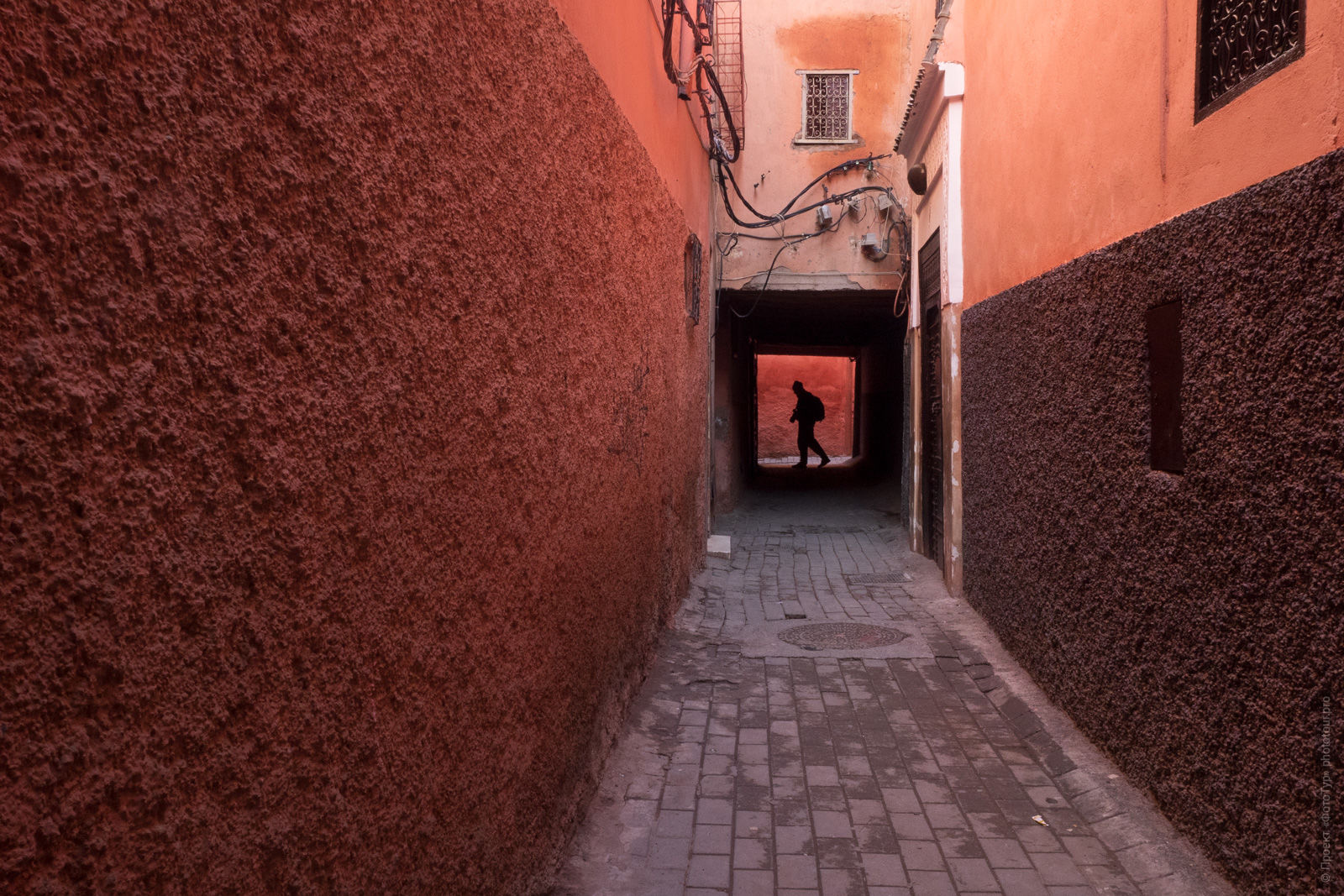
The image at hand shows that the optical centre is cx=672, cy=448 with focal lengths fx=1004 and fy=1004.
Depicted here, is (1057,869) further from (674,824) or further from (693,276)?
(693,276)

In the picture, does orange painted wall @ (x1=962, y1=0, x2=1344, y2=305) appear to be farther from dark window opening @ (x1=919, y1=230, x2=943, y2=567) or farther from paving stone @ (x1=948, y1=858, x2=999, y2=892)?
paving stone @ (x1=948, y1=858, x2=999, y2=892)

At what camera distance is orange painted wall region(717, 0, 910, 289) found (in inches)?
470

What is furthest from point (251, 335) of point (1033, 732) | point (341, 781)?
point (1033, 732)

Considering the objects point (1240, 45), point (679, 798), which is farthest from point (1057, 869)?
point (1240, 45)

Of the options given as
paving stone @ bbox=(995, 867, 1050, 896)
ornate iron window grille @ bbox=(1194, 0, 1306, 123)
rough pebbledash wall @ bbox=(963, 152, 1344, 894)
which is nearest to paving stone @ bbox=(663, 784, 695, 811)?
paving stone @ bbox=(995, 867, 1050, 896)

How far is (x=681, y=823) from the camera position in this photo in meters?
3.71

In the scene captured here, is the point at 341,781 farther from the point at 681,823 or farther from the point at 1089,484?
the point at 1089,484

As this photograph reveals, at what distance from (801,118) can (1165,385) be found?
931 cm

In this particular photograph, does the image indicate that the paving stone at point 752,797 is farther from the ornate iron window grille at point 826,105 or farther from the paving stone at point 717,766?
the ornate iron window grille at point 826,105

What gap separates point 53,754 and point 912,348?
9.97 m

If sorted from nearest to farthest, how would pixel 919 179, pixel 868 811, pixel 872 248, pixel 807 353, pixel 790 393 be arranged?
pixel 868 811 → pixel 919 179 → pixel 872 248 → pixel 807 353 → pixel 790 393

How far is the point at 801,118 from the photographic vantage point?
12031 millimetres

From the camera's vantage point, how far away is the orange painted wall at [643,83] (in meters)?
3.64

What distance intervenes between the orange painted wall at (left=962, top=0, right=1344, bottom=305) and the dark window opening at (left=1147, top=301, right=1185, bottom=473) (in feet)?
1.20
